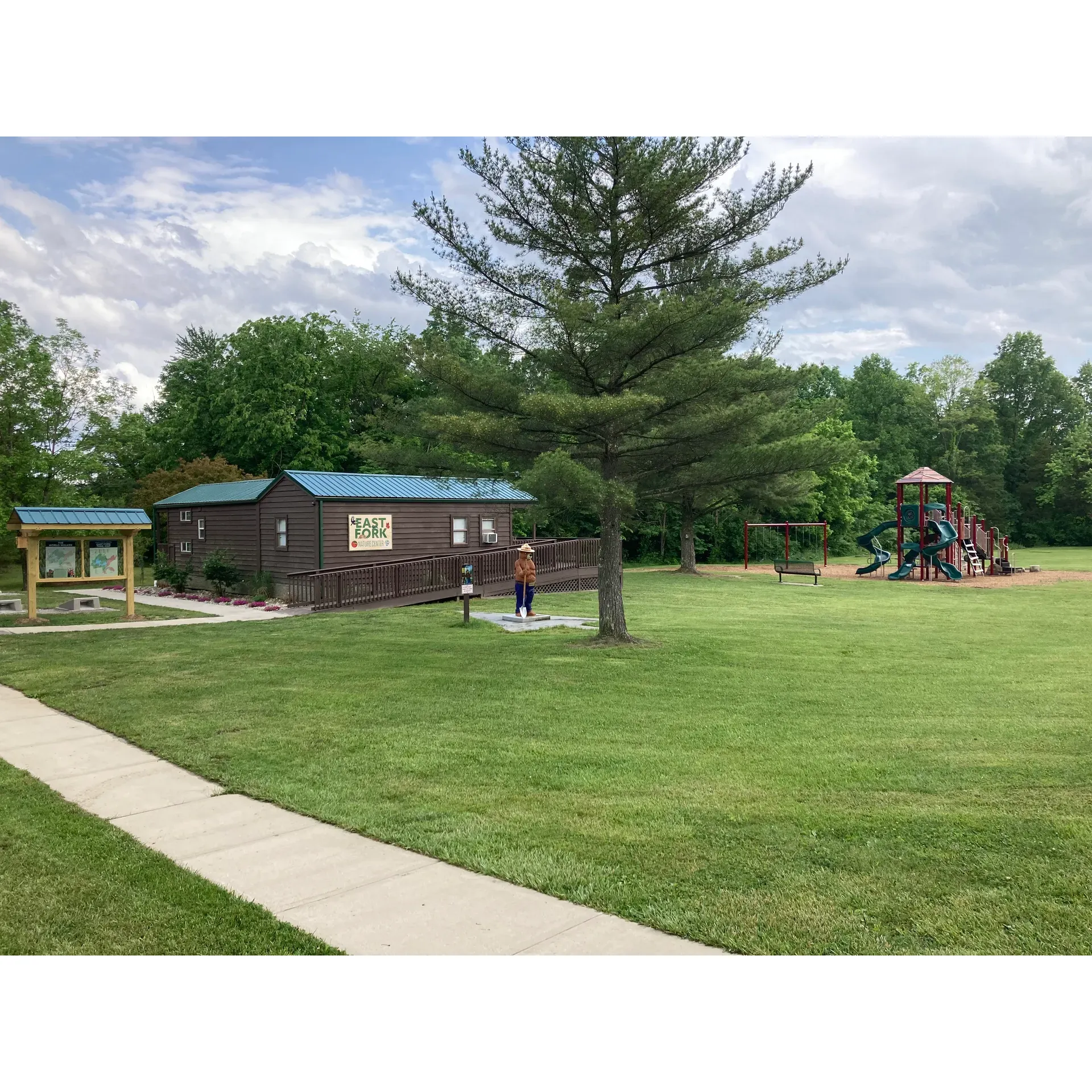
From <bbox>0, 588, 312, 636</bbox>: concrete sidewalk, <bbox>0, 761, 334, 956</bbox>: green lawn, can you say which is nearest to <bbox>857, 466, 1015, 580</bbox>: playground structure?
<bbox>0, 588, 312, 636</bbox>: concrete sidewalk

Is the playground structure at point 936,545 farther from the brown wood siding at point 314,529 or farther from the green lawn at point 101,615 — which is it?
the green lawn at point 101,615

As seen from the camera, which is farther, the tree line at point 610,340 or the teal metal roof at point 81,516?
the teal metal roof at point 81,516

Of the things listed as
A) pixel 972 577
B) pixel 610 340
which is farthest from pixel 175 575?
pixel 972 577

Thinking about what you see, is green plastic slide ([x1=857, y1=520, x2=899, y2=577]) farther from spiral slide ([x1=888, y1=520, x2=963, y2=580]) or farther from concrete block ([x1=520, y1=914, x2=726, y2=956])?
concrete block ([x1=520, y1=914, x2=726, y2=956])

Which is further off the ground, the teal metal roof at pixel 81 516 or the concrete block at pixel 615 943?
the teal metal roof at pixel 81 516

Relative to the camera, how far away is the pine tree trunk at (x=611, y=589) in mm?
12156

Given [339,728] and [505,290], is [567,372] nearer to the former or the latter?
[505,290]

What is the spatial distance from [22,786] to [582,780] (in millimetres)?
3893

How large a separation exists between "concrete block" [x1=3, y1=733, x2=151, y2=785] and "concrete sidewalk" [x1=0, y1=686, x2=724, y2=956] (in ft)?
0.08

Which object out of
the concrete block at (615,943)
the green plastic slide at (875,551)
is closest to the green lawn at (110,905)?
the concrete block at (615,943)

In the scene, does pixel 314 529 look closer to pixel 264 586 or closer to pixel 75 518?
pixel 264 586

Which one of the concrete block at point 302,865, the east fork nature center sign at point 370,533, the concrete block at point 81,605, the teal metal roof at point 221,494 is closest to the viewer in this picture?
the concrete block at point 302,865

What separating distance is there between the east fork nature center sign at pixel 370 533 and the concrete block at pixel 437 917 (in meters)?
16.9
